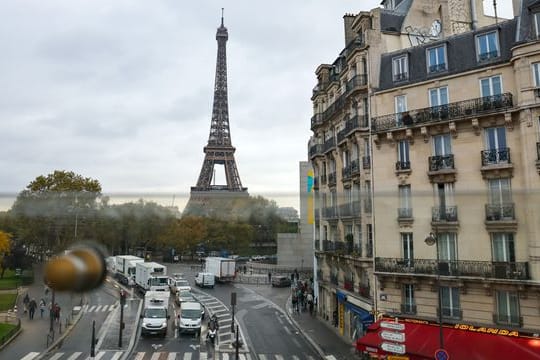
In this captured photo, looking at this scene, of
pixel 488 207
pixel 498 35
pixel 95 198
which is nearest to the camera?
pixel 95 198

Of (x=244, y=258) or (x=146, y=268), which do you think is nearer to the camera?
(x=146, y=268)

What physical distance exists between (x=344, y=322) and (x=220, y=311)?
40.8 feet

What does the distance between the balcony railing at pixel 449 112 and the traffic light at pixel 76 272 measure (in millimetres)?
22883

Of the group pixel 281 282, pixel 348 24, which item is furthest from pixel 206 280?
pixel 348 24

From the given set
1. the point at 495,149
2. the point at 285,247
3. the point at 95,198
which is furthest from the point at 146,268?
the point at 95,198

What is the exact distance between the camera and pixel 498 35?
24.1 meters

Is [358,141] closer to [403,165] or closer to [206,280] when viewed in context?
[403,165]

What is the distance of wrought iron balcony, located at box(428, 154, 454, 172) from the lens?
24.1 meters

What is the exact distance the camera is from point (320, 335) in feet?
103

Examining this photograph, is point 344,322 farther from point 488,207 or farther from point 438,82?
point 438,82

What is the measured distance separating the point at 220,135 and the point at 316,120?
8892 centimetres

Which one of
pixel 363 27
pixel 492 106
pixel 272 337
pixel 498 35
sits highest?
pixel 363 27

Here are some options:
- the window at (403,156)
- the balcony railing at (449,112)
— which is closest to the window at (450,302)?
the window at (403,156)

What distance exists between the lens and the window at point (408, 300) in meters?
24.8
